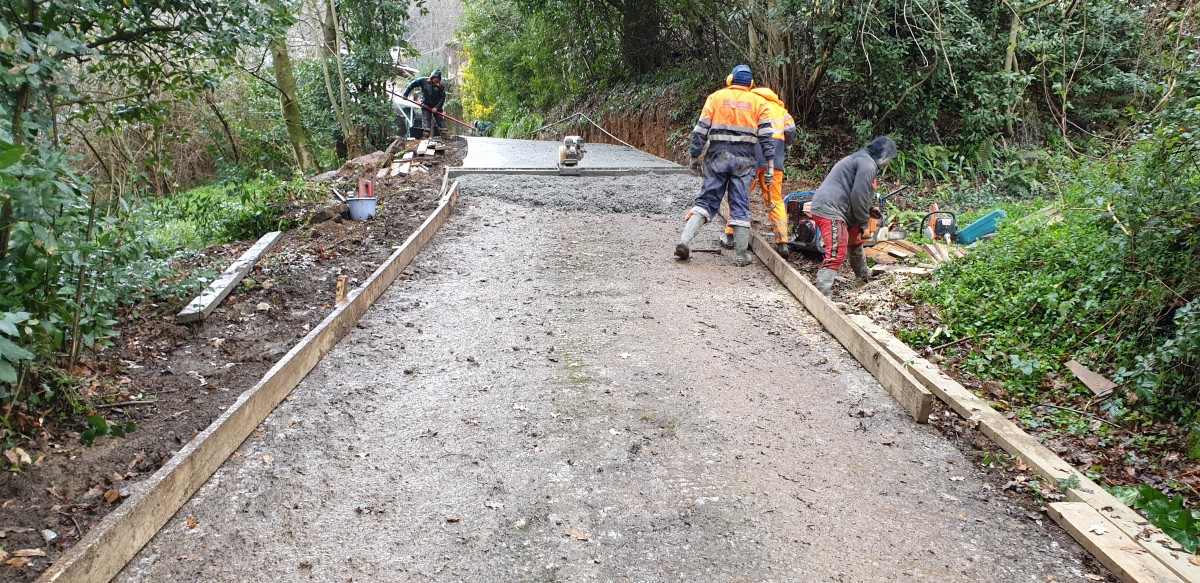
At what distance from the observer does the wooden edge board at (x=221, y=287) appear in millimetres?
6012

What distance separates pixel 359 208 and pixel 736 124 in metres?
4.52

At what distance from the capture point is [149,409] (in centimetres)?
457

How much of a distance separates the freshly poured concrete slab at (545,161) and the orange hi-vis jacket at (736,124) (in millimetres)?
4342

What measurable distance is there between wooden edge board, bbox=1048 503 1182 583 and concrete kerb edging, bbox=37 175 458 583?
4.10 meters

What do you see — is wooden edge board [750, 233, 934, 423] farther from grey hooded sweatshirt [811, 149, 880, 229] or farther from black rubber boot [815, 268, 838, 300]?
grey hooded sweatshirt [811, 149, 880, 229]

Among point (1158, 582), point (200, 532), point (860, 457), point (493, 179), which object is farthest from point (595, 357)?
point (493, 179)

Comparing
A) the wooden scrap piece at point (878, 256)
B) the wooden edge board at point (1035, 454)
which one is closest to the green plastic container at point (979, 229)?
the wooden scrap piece at point (878, 256)

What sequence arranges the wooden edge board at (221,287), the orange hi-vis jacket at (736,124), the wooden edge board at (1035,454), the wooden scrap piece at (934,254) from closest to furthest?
1. the wooden edge board at (1035,454)
2. the wooden edge board at (221,287)
3. the wooden scrap piece at (934,254)
4. the orange hi-vis jacket at (736,124)

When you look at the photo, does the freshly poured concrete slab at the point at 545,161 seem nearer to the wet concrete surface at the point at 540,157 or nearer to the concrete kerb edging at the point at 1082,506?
the wet concrete surface at the point at 540,157

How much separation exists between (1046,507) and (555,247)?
218 inches

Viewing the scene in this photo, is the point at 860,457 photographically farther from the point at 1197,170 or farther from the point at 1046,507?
the point at 1197,170

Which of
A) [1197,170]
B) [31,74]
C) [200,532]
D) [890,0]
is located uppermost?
[890,0]

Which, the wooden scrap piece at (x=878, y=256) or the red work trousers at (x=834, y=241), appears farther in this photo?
the wooden scrap piece at (x=878, y=256)

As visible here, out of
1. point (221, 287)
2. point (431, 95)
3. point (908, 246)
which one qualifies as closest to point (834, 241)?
point (908, 246)
